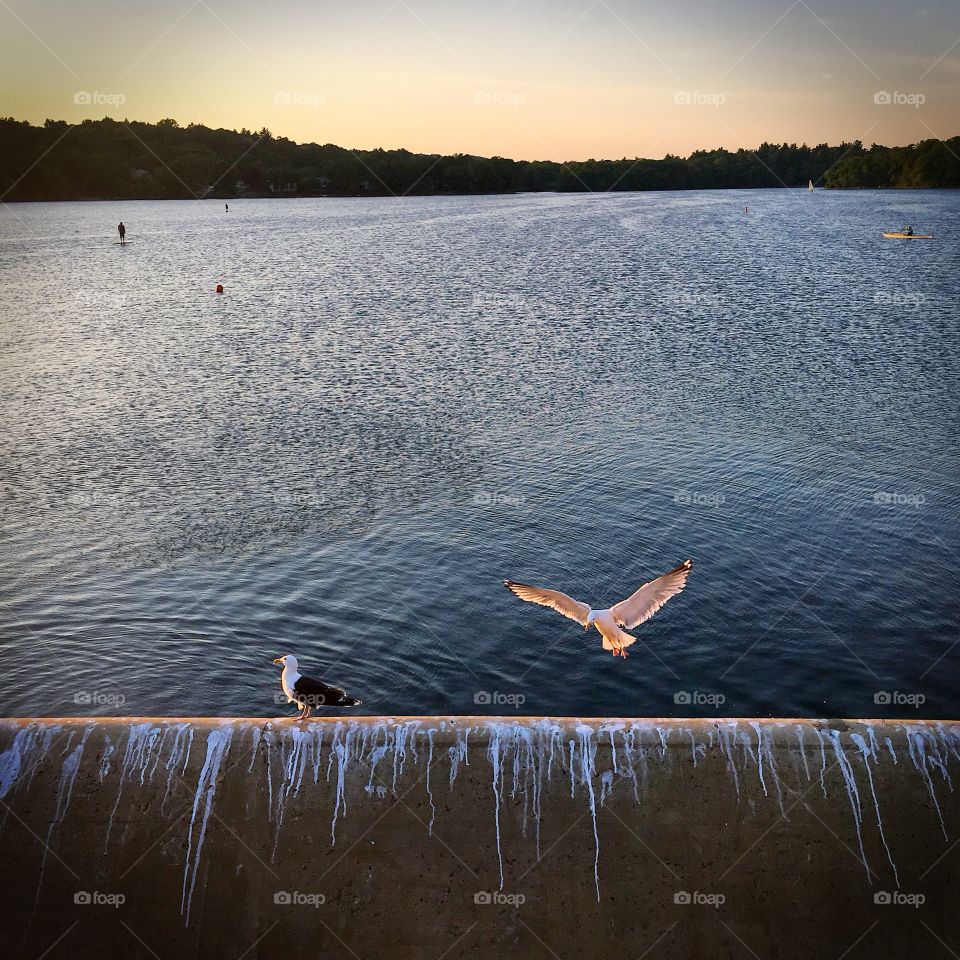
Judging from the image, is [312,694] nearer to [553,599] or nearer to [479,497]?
[553,599]

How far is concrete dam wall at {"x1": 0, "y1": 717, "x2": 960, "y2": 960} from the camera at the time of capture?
32.2 ft

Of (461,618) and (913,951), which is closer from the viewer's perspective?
(913,951)

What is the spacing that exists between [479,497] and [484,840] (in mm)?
14869

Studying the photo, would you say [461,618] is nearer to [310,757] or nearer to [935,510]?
[310,757]

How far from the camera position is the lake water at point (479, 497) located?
1644cm

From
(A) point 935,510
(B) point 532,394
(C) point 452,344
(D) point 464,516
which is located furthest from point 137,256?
(A) point 935,510

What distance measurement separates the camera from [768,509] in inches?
922

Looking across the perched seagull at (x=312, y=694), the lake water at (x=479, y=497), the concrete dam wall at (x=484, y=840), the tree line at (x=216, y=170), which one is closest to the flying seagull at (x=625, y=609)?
the concrete dam wall at (x=484, y=840)

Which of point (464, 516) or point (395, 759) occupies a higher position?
point (395, 759)

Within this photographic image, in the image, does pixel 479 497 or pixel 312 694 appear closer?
pixel 312 694

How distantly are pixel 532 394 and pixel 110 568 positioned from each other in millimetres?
18859

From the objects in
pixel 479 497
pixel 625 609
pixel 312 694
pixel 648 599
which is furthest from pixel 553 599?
pixel 479 497

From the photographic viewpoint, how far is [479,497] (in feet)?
80.4

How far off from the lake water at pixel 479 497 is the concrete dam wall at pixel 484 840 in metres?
4.92
